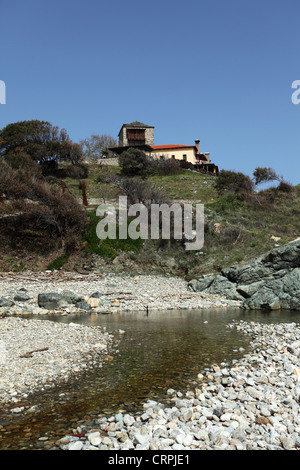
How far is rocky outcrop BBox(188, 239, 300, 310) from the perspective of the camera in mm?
18297

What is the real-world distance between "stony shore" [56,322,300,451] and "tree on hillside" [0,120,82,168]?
1987 inches

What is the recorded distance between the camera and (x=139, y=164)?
183 ft

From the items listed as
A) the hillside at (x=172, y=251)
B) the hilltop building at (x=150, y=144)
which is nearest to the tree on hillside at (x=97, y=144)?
the hilltop building at (x=150, y=144)

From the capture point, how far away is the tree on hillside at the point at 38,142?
173ft

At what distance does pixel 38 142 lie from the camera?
180 feet

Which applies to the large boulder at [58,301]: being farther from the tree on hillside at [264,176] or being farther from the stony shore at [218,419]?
the tree on hillside at [264,176]

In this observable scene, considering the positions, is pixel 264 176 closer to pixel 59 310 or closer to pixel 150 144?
pixel 150 144

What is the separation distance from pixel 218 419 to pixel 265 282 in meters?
15.6

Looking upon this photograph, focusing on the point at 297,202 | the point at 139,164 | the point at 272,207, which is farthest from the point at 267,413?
the point at 139,164

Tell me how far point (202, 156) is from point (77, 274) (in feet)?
175

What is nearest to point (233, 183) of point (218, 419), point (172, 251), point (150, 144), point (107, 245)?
point (172, 251)

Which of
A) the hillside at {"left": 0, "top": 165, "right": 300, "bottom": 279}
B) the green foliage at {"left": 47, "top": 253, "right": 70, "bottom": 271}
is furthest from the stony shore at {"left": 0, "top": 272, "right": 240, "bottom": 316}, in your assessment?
the hillside at {"left": 0, "top": 165, "right": 300, "bottom": 279}

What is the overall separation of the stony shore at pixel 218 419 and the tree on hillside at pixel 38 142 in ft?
166
